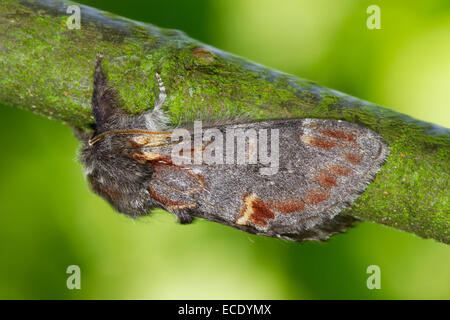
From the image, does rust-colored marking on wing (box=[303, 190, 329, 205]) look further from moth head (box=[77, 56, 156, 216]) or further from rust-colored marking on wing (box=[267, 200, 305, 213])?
moth head (box=[77, 56, 156, 216])

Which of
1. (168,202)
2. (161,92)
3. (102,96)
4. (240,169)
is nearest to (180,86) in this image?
(161,92)

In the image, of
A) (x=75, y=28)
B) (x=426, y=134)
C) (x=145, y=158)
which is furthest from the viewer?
(x=145, y=158)

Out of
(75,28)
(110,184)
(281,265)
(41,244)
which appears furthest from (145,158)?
(41,244)

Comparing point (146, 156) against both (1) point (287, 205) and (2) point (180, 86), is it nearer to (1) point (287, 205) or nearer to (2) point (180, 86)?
(2) point (180, 86)

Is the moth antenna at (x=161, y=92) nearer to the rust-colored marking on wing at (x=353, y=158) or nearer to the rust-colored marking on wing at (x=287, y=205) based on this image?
the rust-colored marking on wing at (x=287, y=205)

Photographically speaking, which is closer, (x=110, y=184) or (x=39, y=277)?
(x=110, y=184)

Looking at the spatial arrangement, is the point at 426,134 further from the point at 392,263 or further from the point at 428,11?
the point at 428,11

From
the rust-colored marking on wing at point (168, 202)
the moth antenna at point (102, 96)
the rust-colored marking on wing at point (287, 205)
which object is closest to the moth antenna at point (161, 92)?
the moth antenna at point (102, 96)
